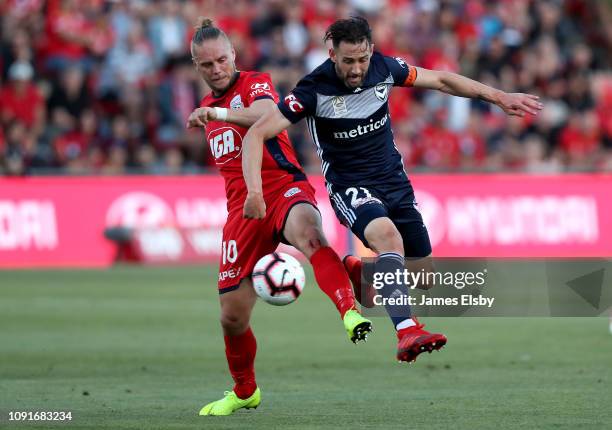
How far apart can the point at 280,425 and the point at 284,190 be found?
5.67 ft

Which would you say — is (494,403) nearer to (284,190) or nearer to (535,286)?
(284,190)

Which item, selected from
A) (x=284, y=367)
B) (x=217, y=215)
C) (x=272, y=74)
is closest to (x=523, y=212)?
(x=272, y=74)

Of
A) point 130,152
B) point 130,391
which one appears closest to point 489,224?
point 130,152

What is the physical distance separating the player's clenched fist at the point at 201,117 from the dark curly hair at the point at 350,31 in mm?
935

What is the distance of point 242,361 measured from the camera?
29.9 feet

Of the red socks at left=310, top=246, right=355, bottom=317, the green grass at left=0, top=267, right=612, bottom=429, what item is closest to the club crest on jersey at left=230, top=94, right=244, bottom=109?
the red socks at left=310, top=246, right=355, bottom=317

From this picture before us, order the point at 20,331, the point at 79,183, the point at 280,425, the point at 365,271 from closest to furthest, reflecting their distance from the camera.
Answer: the point at 280,425
the point at 365,271
the point at 20,331
the point at 79,183

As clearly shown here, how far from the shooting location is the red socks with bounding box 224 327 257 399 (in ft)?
29.6

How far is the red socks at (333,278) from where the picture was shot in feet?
26.7

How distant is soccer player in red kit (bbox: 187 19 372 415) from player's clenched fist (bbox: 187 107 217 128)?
1.08 feet

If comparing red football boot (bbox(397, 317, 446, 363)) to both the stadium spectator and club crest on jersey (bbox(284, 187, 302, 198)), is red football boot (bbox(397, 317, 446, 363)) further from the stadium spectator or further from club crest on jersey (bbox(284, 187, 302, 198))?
the stadium spectator

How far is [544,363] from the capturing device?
37.6 ft

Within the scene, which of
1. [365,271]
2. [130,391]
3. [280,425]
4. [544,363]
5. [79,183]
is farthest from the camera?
[79,183]

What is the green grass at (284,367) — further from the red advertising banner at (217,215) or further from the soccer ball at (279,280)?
the red advertising banner at (217,215)
